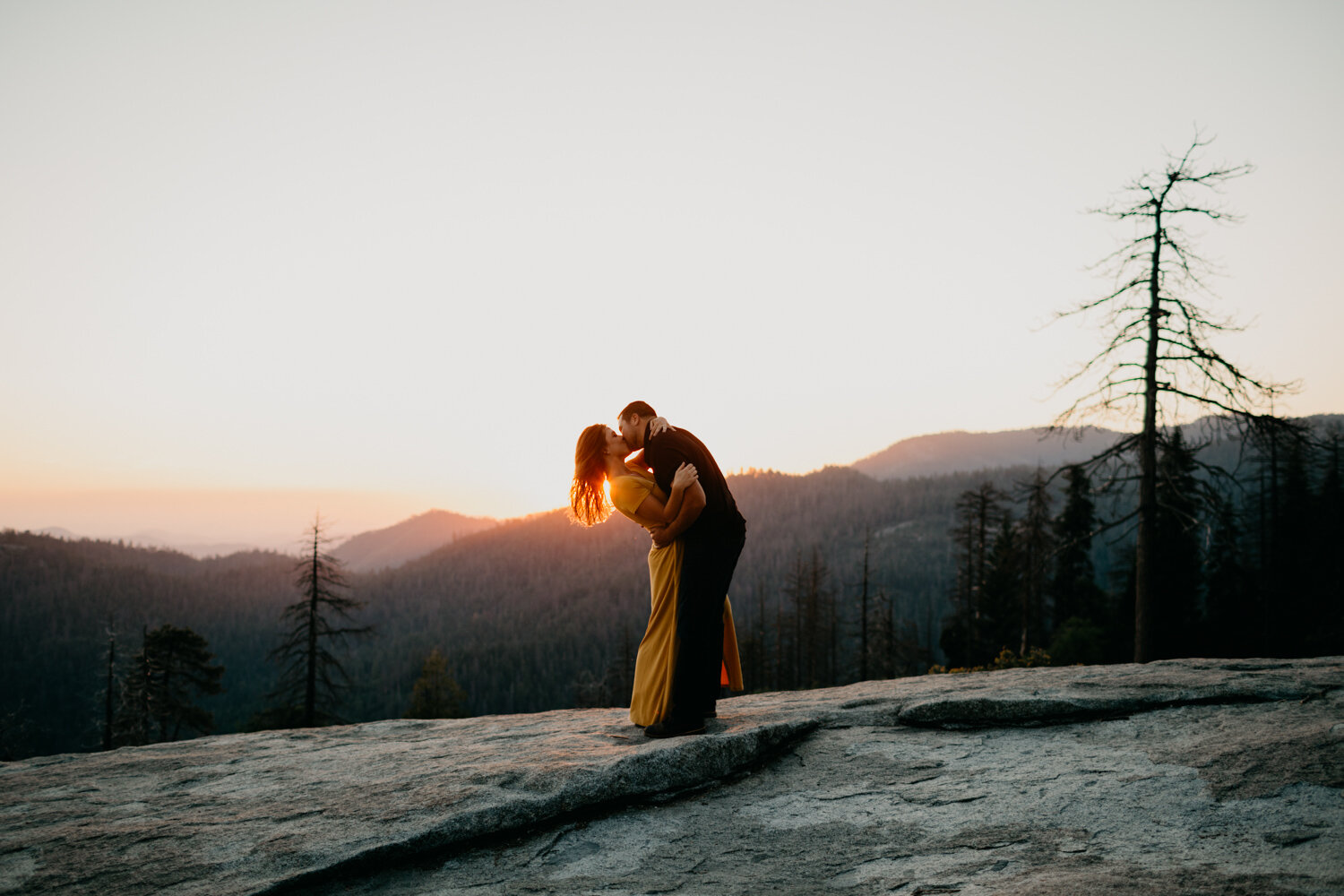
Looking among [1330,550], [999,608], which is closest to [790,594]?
[999,608]

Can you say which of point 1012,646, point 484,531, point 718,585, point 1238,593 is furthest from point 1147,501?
point 484,531

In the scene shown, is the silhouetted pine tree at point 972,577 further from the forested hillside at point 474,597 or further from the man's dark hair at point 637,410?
the man's dark hair at point 637,410

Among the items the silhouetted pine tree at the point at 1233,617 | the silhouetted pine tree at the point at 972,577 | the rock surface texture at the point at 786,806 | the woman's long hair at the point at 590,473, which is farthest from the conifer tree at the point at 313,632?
the silhouetted pine tree at the point at 1233,617

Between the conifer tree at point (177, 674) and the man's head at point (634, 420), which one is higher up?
the man's head at point (634, 420)

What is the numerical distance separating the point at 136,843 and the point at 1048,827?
561 cm

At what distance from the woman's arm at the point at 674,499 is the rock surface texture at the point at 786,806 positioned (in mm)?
1903

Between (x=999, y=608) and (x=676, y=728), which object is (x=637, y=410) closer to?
(x=676, y=728)

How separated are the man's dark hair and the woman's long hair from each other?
24 cm

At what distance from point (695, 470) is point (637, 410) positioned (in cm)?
81

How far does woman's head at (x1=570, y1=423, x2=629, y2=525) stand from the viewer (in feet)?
21.9

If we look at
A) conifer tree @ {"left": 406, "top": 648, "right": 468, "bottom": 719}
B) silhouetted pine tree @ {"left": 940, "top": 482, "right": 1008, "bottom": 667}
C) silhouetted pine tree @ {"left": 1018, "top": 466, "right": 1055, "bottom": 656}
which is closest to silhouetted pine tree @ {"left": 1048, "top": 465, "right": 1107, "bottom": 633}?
silhouetted pine tree @ {"left": 1018, "top": 466, "right": 1055, "bottom": 656}

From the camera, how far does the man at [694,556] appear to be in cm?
623

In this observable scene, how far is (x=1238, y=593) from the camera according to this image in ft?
130

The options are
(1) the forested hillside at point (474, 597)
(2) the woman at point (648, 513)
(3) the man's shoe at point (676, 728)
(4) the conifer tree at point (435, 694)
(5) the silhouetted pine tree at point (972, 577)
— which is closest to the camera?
(3) the man's shoe at point (676, 728)
